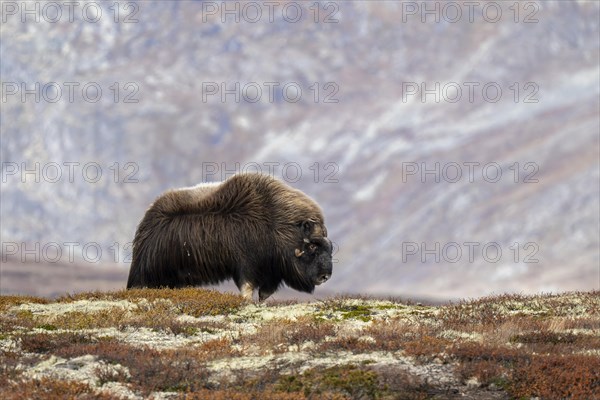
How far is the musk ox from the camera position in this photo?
20.8 metres

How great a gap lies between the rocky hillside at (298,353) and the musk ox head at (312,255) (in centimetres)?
379

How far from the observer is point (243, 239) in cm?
2078

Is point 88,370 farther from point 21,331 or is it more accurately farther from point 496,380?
point 496,380

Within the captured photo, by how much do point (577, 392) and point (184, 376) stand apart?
4.17m

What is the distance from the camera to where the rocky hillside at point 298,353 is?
11.3 m

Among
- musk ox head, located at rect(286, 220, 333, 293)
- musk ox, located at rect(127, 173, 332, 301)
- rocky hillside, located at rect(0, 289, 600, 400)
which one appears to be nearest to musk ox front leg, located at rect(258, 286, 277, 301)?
musk ox, located at rect(127, 173, 332, 301)

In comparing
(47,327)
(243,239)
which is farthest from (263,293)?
(47,327)

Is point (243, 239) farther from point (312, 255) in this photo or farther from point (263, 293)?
point (312, 255)

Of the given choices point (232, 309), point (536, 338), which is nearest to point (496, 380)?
point (536, 338)

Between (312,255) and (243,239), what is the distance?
4.58 feet

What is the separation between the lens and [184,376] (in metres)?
11.7

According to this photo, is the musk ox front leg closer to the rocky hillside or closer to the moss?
the rocky hillside

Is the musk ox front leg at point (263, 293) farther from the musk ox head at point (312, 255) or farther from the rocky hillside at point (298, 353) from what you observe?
the rocky hillside at point (298, 353)

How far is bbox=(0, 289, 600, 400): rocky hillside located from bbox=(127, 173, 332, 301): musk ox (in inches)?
146
